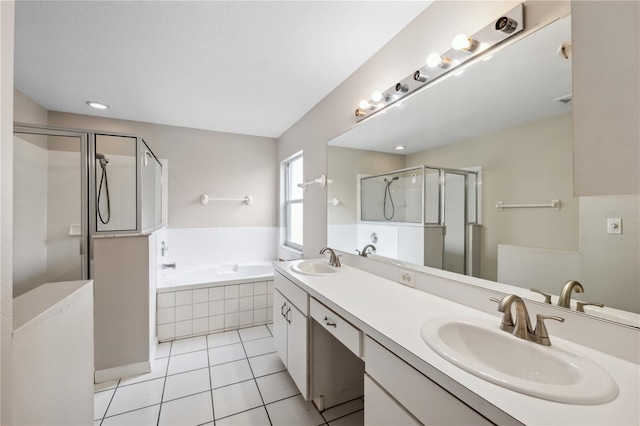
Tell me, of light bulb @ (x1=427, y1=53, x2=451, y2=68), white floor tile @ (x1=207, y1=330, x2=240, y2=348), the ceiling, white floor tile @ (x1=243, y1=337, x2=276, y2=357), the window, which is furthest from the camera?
the window

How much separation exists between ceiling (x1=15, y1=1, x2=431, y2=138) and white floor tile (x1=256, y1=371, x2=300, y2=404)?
8.00 ft

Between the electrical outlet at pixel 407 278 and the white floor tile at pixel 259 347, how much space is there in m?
1.53

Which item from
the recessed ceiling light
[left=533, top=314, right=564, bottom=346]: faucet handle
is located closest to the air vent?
[left=533, top=314, right=564, bottom=346]: faucet handle

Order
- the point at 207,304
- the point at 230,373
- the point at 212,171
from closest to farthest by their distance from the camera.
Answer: the point at 230,373
the point at 207,304
the point at 212,171

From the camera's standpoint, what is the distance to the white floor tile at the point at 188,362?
221cm

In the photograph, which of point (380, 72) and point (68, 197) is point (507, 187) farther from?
point (68, 197)

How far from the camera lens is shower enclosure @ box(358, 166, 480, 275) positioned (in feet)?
4.33

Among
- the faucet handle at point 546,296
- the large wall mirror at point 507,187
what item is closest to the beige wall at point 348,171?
the large wall mirror at point 507,187

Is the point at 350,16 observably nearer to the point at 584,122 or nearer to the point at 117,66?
the point at 584,122

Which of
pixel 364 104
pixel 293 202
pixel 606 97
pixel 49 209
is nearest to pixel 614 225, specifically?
pixel 606 97

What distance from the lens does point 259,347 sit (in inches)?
100.0

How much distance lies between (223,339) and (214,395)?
862 mm

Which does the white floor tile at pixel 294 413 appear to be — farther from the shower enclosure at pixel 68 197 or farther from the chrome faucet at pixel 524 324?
the shower enclosure at pixel 68 197

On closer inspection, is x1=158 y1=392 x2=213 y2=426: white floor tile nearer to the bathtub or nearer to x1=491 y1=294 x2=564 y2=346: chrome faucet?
the bathtub
